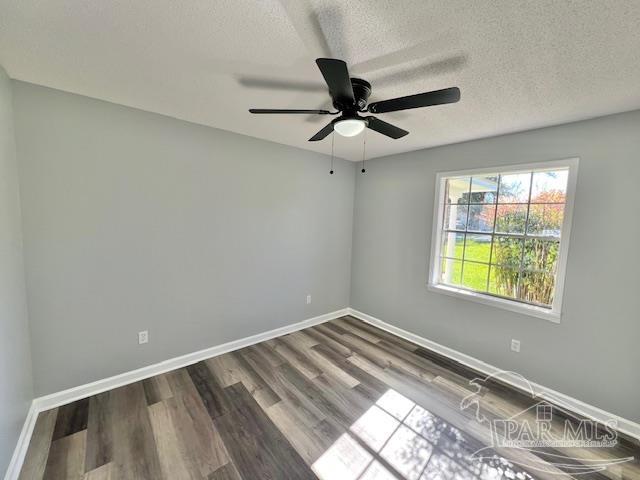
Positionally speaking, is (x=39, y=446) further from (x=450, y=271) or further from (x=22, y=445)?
(x=450, y=271)

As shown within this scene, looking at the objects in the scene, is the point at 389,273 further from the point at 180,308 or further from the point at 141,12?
the point at 141,12

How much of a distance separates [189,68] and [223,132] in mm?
1107

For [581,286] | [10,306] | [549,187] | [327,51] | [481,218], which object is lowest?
[10,306]

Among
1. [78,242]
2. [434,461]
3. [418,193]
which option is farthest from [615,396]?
[78,242]

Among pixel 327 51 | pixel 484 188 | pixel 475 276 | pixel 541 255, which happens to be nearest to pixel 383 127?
pixel 327 51

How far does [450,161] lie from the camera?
289 centimetres

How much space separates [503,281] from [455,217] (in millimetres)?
849

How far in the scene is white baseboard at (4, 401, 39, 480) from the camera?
142cm

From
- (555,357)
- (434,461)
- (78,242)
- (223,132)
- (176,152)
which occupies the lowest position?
(434,461)

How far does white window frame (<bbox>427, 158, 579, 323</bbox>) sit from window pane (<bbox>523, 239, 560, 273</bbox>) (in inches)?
4.8

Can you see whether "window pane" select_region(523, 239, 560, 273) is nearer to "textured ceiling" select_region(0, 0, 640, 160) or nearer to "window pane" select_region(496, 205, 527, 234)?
"window pane" select_region(496, 205, 527, 234)

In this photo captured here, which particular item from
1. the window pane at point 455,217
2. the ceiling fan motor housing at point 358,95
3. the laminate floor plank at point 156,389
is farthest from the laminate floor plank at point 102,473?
the window pane at point 455,217

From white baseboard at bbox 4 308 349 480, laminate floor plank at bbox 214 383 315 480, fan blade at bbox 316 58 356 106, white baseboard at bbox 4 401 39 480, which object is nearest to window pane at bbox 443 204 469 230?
fan blade at bbox 316 58 356 106

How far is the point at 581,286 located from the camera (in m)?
2.10
